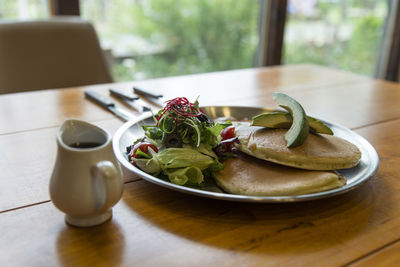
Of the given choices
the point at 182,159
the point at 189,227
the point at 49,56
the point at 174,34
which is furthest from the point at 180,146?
the point at 174,34

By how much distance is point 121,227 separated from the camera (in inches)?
24.4

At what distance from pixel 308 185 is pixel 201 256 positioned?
0.70ft

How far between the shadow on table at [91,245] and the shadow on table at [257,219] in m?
0.07

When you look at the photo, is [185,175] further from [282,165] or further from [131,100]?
[131,100]

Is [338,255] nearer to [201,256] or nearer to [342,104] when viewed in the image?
[201,256]

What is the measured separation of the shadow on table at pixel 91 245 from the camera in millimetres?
544

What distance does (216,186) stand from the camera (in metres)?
0.70

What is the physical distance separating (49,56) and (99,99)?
21.6 inches

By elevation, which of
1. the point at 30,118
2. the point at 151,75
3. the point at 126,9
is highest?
the point at 126,9

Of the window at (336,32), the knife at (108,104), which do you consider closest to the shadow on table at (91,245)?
the knife at (108,104)

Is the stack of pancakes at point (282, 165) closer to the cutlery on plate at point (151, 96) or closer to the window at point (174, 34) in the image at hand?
the cutlery on plate at point (151, 96)

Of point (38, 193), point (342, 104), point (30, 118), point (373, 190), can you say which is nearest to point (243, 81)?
point (342, 104)

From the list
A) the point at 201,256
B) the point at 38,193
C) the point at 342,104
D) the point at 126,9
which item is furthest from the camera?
the point at 126,9

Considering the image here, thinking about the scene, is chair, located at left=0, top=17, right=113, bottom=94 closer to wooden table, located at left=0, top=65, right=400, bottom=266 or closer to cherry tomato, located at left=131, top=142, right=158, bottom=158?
wooden table, located at left=0, top=65, right=400, bottom=266
